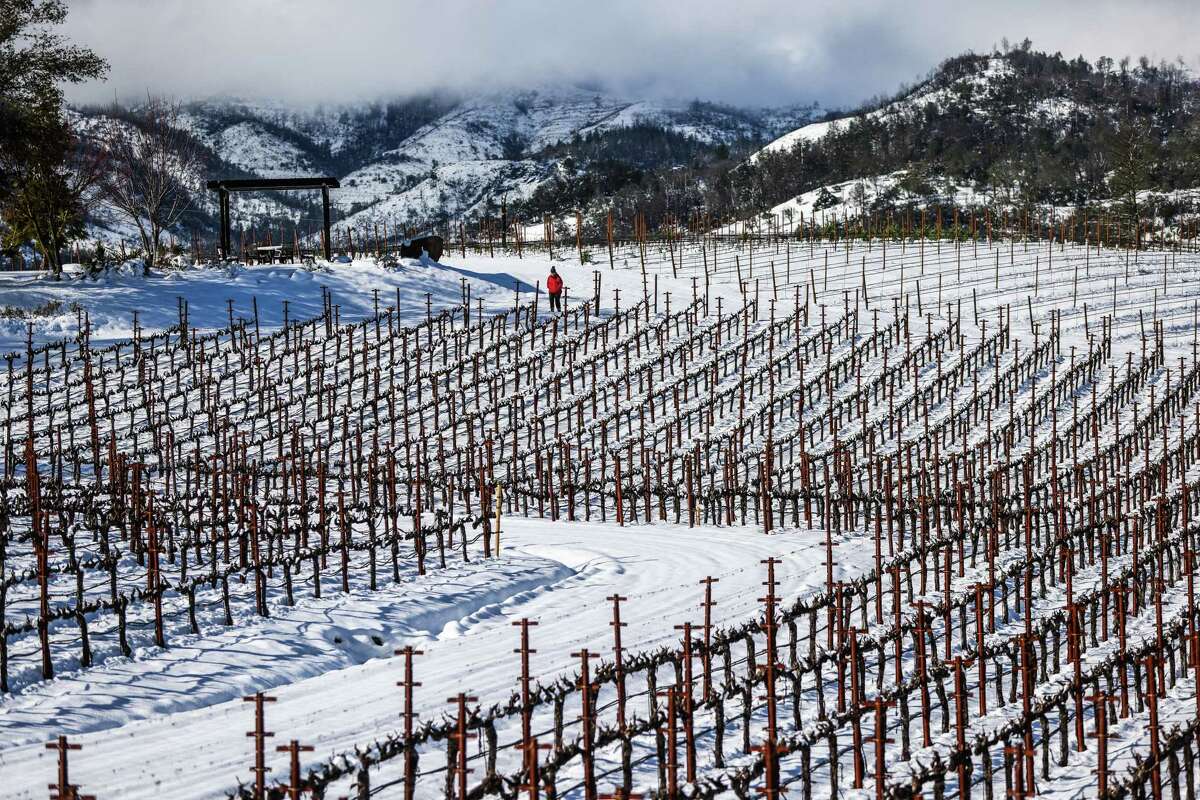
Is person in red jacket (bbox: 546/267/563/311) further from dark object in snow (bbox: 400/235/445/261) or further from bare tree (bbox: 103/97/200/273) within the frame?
Answer: bare tree (bbox: 103/97/200/273)

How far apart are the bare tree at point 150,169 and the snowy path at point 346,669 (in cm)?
3665

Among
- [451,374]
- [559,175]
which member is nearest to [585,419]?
[451,374]

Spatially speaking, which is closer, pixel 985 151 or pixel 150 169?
pixel 150 169

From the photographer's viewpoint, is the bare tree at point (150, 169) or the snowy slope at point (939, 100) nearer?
the bare tree at point (150, 169)

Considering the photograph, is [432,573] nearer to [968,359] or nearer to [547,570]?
[547,570]

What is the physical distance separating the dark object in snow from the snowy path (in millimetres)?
30236

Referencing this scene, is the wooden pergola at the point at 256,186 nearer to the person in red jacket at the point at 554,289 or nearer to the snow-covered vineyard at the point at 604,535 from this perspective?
the snow-covered vineyard at the point at 604,535

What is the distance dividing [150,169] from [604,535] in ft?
121

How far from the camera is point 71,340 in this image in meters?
38.5

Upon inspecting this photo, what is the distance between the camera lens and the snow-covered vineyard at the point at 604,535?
12.9 metres

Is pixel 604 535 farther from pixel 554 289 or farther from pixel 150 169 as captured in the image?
pixel 150 169

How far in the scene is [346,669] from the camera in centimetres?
1584

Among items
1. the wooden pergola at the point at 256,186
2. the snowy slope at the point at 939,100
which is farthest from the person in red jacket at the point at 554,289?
the snowy slope at the point at 939,100

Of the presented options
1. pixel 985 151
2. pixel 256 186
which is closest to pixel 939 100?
pixel 985 151
